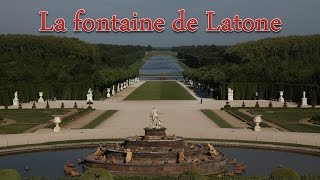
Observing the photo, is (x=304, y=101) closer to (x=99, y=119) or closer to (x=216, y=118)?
(x=216, y=118)

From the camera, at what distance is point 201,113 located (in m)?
49.4

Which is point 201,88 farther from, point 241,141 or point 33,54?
point 241,141

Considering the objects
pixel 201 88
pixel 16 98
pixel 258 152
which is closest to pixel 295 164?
pixel 258 152

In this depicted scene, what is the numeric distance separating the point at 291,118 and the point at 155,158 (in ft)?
78.2

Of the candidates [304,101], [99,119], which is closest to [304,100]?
[304,101]

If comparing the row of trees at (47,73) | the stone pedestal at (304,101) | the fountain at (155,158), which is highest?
the row of trees at (47,73)

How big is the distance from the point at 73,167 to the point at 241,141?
1038 cm

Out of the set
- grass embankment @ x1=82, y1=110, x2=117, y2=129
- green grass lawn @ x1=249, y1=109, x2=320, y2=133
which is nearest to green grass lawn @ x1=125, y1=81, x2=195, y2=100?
grass embankment @ x1=82, y1=110, x2=117, y2=129

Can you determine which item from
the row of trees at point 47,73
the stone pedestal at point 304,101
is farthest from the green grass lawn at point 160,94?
the stone pedestal at point 304,101

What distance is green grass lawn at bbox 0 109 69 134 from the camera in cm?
3766

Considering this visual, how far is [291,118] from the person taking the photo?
44.8 metres

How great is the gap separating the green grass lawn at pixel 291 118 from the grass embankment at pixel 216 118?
6.99ft

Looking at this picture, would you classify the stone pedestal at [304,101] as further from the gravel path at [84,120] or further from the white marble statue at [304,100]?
the gravel path at [84,120]

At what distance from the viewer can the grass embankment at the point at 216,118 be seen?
39.7 m
